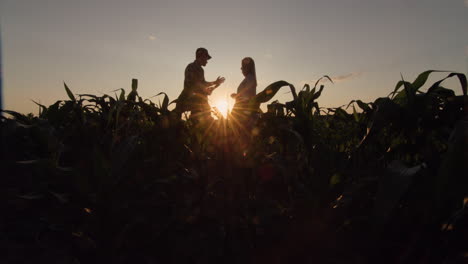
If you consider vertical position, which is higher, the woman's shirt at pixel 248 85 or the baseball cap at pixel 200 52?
the baseball cap at pixel 200 52

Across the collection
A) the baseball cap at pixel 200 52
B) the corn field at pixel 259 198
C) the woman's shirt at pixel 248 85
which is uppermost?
the baseball cap at pixel 200 52

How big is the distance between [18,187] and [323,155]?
234 cm

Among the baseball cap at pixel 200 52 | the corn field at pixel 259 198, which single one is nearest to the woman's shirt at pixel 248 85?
the baseball cap at pixel 200 52

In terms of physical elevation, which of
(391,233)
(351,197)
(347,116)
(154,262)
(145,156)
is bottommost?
(154,262)

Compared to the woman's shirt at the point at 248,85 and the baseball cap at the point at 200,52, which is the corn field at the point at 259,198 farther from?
the baseball cap at the point at 200,52

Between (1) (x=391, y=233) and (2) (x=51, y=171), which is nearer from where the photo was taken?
(1) (x=391, y=233)

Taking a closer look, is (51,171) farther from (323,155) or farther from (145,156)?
(323,155)

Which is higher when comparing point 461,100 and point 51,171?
point 461,100

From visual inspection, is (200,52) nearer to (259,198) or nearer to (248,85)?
(248,85)

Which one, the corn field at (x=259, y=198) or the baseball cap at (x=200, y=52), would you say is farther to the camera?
the baseball cap at (x=200, y=52)

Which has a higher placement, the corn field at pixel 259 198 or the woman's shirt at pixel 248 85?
the woman's shirt at pixel 248 85

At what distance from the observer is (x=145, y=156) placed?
5.09 ft

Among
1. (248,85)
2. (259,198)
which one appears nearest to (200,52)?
(248,85)

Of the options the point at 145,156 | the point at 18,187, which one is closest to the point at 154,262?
the point at 145,156
